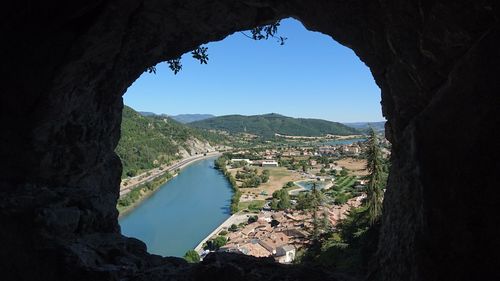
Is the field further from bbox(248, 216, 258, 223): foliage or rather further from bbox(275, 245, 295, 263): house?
bbox(275, 245, 295, 263): house

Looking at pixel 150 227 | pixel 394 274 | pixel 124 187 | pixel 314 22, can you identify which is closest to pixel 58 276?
pixel 394 274

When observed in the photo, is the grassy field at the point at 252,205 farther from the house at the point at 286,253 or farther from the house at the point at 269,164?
the house at the point at 269,164

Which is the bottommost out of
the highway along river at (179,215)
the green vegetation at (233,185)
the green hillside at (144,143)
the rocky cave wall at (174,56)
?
the highway along river at (179,215)

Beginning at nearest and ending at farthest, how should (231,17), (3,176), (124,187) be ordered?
1. (3,176)
2. (231,17)
3. (124,187)

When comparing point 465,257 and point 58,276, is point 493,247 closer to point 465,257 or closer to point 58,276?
point 465,257

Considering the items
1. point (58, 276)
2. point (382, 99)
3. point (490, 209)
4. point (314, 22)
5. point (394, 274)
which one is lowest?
point (58, 276)

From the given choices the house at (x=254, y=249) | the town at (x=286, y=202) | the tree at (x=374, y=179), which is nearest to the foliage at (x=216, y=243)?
the town at (x=286, y=202)
